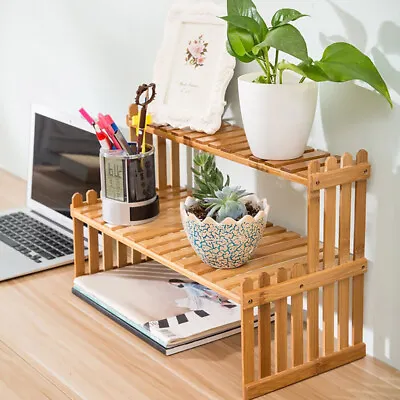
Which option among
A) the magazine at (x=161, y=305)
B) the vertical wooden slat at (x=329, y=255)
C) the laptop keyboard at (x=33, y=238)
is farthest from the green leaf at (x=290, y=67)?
the laptop keyboard at (x=33, y=238)

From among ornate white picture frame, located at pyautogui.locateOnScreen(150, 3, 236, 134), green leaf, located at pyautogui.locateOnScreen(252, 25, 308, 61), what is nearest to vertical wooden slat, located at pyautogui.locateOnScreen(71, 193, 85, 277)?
ornate white picture frame, located at pyautogui.locateOnScreen(150, 3, 236, 134)

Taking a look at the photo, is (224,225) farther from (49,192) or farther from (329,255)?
(49,192)

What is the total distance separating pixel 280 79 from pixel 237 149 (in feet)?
0.52

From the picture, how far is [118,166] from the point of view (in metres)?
1.58

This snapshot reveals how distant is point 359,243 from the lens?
141 cm

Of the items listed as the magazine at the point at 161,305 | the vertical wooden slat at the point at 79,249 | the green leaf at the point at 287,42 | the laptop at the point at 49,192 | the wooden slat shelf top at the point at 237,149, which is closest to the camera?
the green leaf at the point at 287,42

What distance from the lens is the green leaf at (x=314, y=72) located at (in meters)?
1.33

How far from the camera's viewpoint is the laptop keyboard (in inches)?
73.9

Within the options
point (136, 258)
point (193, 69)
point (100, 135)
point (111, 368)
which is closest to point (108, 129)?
point (100, 135)

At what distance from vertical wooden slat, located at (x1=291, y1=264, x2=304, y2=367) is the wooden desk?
4 centimetres

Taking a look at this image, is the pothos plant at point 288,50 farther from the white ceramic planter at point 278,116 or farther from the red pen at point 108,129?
the red pen at point 108,129

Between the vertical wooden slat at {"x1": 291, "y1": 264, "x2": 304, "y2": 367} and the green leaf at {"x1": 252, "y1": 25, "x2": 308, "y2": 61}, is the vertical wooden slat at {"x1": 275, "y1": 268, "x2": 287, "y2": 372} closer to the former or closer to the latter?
the vertical wooden slat at {"x1": 291, "y1": 264, "x2": 304, "y2": 367}

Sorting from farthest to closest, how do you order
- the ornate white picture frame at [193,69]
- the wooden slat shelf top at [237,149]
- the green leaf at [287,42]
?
the ornate white picture frame at [193,69]
the wooden slat shelf top at [237,149]
the green leaf at [287,42]

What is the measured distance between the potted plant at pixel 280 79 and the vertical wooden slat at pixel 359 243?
0.35 feet
